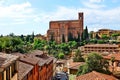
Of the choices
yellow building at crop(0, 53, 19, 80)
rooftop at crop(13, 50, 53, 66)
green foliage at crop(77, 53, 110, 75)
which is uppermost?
yellow building at crop(0, 53, 19, 80)

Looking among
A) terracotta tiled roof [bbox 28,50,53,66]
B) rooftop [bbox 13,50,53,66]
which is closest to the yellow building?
rooftop [bbox 13,50,53,66]

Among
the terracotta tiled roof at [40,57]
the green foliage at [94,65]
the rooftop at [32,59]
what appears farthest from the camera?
the green foliage at [94,65]

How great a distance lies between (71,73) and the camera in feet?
226

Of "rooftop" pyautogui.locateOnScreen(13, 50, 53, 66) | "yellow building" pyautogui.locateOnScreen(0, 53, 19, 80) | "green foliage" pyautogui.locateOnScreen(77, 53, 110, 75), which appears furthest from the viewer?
"green foliage" pyautogui.locateOnScreen(77, 53, 110, 75)

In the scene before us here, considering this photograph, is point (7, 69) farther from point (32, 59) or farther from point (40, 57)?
point (40, 57)

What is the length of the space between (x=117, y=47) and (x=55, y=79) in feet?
245

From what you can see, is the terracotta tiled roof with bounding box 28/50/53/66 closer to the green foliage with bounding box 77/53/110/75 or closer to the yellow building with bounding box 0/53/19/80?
the green foliage with bounding box 77/53/110/75

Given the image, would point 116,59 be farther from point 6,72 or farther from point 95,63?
point 6,72

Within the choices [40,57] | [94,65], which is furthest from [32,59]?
[40,57]

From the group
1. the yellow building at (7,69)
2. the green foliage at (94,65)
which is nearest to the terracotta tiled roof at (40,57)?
the green foliage at (94,65)

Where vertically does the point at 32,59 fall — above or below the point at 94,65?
above

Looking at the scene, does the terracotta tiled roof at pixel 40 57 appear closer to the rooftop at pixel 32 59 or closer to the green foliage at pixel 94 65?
the rooftop at pixel 32 59

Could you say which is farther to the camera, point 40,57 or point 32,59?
point 40,57

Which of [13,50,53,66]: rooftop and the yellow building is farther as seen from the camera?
[13,50,53,66]: rooftop
